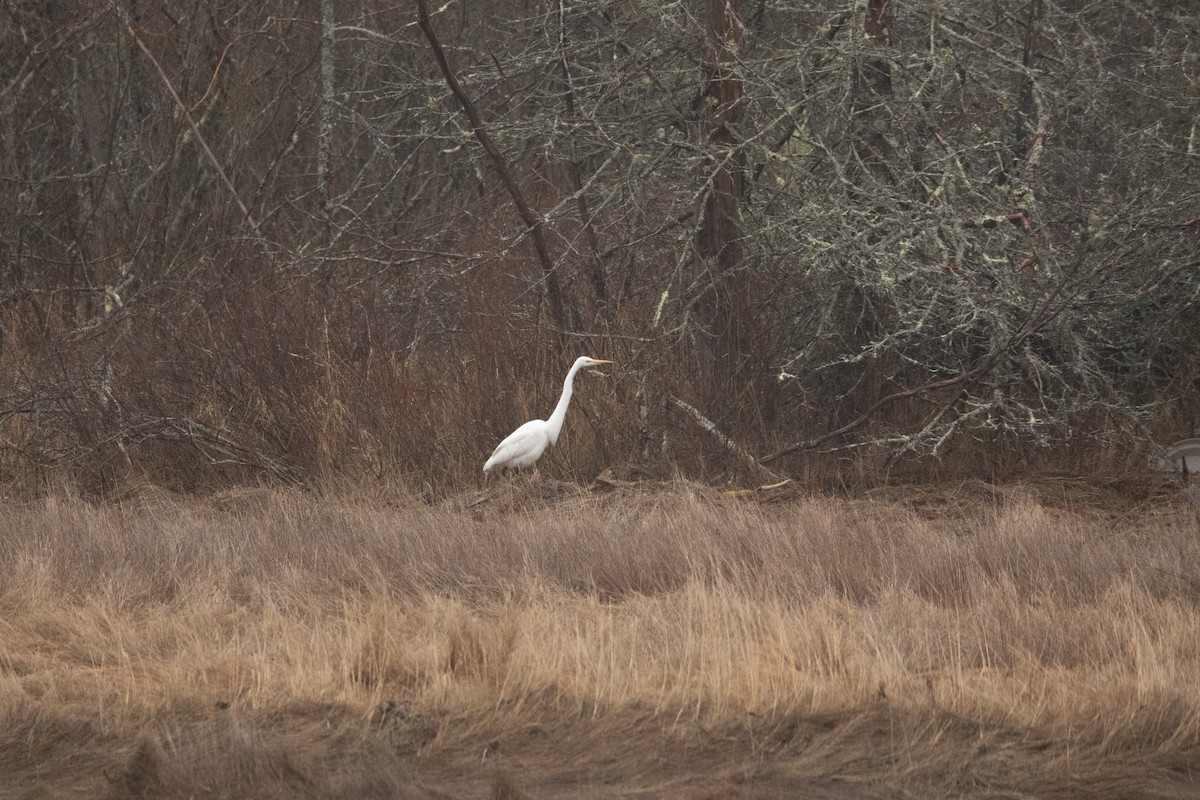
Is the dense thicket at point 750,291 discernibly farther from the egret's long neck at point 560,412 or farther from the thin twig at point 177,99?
the thin twig at point 177,99

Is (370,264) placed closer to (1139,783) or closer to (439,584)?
(439,584)

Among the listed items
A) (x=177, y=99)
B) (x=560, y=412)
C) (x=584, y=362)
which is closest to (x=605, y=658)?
(x=560, y=412)

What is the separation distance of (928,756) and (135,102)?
11759mm

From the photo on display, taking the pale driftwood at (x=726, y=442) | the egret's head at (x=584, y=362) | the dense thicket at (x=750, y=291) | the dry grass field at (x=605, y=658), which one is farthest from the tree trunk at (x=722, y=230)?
the dry grass field at (x=605, y=658)

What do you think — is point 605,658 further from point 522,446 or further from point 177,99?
point 177,99

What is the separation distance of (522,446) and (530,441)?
6 centimetres

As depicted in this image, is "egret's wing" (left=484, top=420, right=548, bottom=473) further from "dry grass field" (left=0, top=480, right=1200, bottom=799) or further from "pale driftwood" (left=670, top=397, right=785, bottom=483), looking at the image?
"dry grass field" (left=0, top=480, right=1200, bottom=799)

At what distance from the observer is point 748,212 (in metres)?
9.77

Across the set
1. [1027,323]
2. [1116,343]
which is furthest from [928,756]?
[1116,343]

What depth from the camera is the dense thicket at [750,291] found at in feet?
26.8

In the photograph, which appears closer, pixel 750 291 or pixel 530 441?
pixel 530 441

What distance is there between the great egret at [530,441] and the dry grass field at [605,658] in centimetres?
113

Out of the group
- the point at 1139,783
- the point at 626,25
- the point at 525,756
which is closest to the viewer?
the point at 1139,783

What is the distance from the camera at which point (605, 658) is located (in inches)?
199
